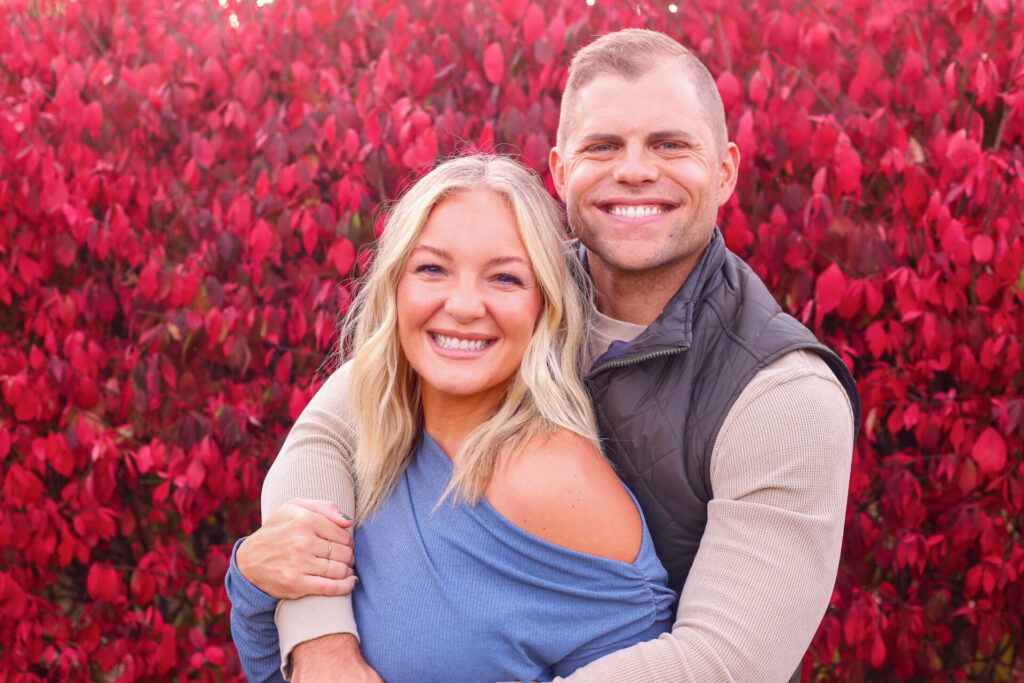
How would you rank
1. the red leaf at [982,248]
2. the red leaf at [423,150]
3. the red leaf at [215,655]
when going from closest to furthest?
the red leaf at [982,248], the red leaf at [423,150], the red leaf at [215,655]

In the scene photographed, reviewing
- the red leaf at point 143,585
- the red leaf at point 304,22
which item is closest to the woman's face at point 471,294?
the red leaf at point 304,22

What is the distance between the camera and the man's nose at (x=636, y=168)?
2211 millimetres

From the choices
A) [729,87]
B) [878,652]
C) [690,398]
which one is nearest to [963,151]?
[729,87]

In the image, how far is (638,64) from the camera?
7.31ft

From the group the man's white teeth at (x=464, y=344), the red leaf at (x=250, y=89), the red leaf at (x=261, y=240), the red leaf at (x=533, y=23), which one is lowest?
the red leaf at (x=261, y=240)

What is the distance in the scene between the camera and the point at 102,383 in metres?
3.51

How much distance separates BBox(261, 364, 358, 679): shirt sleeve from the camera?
6.00 ft

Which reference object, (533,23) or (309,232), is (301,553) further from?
(533,23)

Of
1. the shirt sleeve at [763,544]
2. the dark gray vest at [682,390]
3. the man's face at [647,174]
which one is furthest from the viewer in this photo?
the man's face at [647,174]

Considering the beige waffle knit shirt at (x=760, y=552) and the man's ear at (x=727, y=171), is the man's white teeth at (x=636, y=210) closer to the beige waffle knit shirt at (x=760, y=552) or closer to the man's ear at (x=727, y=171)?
the man's ear at (x=727, y=171)

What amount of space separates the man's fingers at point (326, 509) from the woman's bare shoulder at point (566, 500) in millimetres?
326

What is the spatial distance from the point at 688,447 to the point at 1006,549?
167 cm

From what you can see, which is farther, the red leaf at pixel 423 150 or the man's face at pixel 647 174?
the red leaf at pixel 423 150

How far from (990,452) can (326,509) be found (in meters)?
2.08
